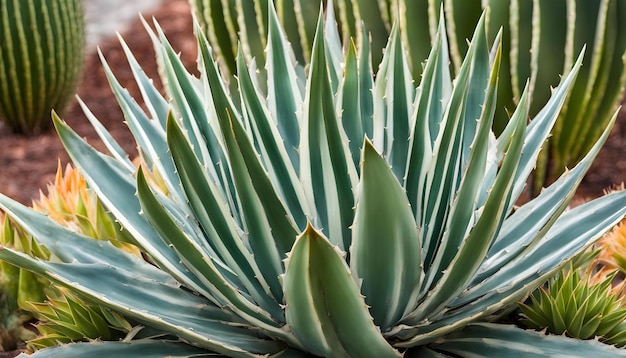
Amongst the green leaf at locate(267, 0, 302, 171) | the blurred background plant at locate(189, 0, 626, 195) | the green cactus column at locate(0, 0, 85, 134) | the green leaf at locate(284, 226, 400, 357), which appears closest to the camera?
the green leaf at locate(284, 226, 400, 357)

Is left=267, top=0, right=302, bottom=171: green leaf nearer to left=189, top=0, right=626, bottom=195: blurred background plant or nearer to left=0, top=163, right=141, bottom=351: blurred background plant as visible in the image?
left=0, top=163, right=141, bottom=351: blurred background plant

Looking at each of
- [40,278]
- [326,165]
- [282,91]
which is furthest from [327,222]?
[40,278]

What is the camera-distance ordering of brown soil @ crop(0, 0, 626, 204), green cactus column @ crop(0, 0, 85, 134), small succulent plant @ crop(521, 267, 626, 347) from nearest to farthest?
1. small succulent plant @ crop(521, 267, 626, 347)
2. brown soil @ crop(0, 0, 626, 204)
3. green cactus column @ crop(0, 0, 85, 134)

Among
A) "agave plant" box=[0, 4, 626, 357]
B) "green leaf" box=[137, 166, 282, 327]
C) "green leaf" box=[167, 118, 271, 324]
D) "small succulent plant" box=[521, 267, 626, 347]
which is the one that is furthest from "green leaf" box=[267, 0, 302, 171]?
"small succulent plant" box=[521, 267, 626, 347]

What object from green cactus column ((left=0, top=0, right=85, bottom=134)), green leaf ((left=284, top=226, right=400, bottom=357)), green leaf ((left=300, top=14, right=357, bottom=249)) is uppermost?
green cactus column ((left=0, top=0, right=85, bottom=134))

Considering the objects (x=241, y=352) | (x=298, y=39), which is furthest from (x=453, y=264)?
(x=298, y=39)

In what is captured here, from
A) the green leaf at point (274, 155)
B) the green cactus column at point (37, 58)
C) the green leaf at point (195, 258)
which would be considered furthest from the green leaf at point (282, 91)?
the green cactus column at point (37, 58)

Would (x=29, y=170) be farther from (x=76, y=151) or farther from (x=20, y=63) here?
(x=76, y=151)

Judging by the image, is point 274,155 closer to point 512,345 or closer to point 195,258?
point 195,258

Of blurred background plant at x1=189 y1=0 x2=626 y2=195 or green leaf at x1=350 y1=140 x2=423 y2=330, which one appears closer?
green leaf at x1=350 y1=140 x2=423 y2=330

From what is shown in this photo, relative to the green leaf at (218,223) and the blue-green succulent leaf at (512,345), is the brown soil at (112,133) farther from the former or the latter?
the blue-green succulent leaf at (512,345)
